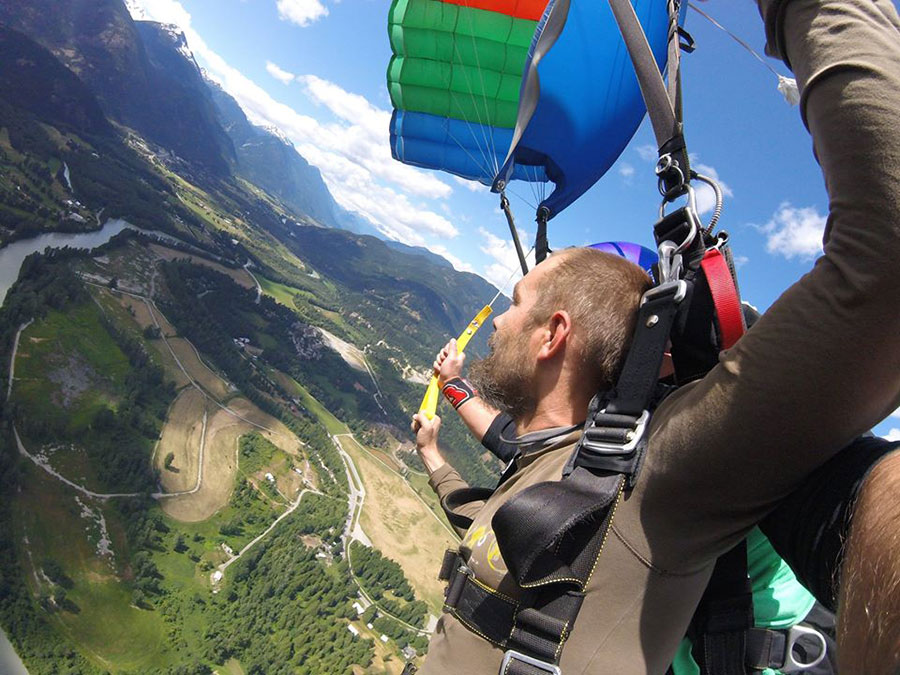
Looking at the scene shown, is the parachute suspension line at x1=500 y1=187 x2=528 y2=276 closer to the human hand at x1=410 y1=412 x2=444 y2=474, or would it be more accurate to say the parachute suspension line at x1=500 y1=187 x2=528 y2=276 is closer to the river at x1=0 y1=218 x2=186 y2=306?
the human hand at x1=410 y1=412 x2=444 y2=474

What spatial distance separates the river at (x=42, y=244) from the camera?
59.2 meters

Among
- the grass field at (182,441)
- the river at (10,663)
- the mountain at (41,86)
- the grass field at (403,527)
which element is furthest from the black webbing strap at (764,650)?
the mountain at (41,86)

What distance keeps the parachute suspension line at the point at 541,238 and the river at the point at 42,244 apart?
2726 inches

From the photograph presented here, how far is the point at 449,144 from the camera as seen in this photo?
10.3m

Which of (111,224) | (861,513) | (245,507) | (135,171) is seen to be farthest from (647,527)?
(135,171)

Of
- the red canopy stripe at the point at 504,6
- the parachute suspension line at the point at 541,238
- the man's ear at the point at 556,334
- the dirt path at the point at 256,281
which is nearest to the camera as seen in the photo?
the man's ear at the point at 556,334

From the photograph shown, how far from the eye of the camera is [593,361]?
177 centimetres

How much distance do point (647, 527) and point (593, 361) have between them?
2.19 feet

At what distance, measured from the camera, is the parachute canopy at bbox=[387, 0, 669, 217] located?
18.2ft

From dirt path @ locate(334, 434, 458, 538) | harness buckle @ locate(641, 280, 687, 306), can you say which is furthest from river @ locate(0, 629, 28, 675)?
harness buckle @ locate(641, 280, 687, 306)

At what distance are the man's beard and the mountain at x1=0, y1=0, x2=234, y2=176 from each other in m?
177

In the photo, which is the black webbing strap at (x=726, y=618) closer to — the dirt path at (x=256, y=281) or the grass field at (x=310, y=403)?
the grass field at (x=310, y=403)

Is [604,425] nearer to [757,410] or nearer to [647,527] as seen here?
[647,527]

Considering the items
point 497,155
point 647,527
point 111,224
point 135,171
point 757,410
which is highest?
point 135,171
